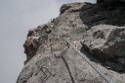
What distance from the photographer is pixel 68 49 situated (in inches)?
400

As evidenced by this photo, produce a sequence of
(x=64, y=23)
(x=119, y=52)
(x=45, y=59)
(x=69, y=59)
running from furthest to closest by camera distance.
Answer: (x=64, y=23) < (x=45, y=59) < (x=69, y=59) < (x=119, y=52)

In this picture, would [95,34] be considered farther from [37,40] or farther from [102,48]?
[37,40]

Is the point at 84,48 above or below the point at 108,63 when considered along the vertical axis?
above

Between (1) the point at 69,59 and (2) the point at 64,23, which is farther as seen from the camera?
(2) the point at 64,23

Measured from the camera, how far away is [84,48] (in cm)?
980

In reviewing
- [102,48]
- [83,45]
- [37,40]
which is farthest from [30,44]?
[102,48]

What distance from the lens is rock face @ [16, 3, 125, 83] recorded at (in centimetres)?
875

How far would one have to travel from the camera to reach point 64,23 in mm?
12477

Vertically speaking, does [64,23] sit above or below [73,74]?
above

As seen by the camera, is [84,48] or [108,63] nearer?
[108,63]

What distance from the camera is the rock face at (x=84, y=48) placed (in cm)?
875

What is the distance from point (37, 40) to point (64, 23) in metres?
2.40

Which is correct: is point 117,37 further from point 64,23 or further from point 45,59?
point 64,23

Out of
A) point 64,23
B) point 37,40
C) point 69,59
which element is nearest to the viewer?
point 69,59
